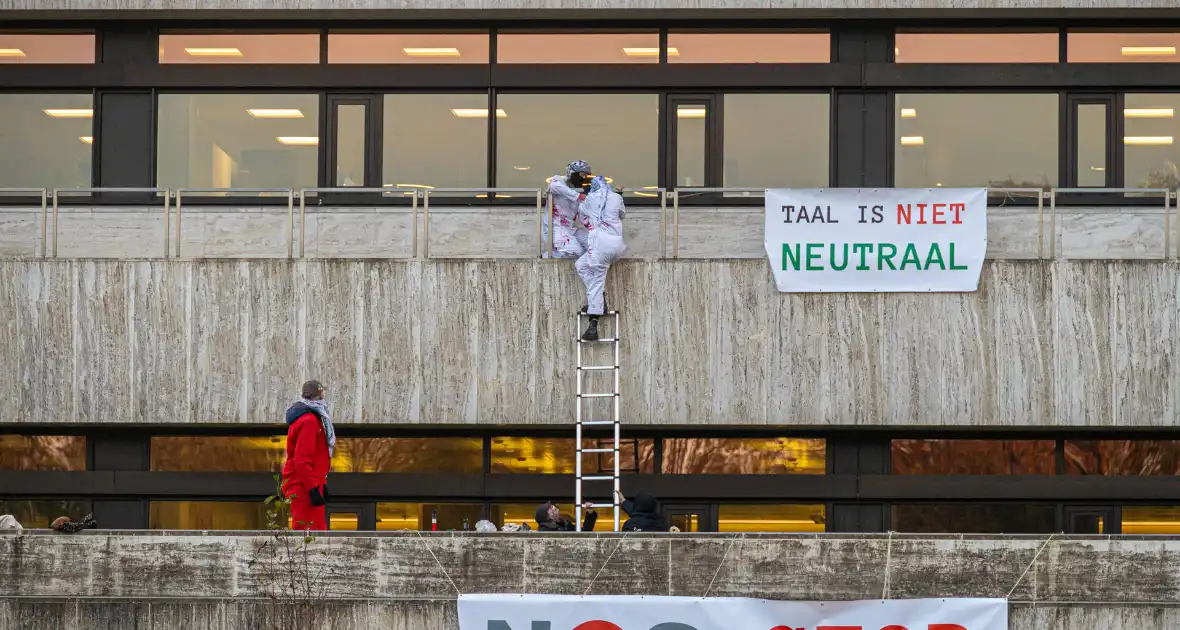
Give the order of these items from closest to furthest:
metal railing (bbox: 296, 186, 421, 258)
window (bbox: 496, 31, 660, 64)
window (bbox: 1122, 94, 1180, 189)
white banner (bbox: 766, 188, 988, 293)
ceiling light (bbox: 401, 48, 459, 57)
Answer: white banner (bbox: 766, 188, 988, 293) < metal railing (bbox: 296, 186, 421, 258) < window (bbox: 1122, 94, 1180, 189) < window (bbox: 496, 31, 660, 64) < ceiling light (bbox: 401, 48, 459, 57)

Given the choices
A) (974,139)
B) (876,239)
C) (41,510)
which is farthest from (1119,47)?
(41,510)

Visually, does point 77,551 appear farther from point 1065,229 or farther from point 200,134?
point 1065,229

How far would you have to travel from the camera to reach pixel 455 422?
1833 cm

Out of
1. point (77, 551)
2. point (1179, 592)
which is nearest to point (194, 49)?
point (77, 551)

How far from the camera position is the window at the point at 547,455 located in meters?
19.3

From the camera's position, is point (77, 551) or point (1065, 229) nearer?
point (77, 551)

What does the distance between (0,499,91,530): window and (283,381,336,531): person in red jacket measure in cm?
599

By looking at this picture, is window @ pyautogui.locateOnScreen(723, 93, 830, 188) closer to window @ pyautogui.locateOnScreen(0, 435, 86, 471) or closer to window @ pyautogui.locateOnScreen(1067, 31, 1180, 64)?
window @ pyautogui.locateOnScreen(1067, 31, 1180, 64)

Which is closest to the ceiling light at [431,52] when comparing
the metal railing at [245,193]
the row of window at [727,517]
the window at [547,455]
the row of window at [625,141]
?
the row of window at [625,141]

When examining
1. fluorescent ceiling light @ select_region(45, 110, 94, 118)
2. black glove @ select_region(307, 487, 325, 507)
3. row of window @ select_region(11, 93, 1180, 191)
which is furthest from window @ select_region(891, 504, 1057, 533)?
fluorescent ceiling light @ select_region(45, 110, 94, 118)

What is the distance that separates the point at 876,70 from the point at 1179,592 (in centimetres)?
882

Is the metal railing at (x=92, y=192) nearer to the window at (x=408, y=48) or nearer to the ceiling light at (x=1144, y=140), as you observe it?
the window at (x=408, y=48)

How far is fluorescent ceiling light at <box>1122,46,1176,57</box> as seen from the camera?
20.0 meters

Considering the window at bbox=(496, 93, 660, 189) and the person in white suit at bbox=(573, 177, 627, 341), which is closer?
the person in white suit at bbox=(573, 177, 627, 341)
